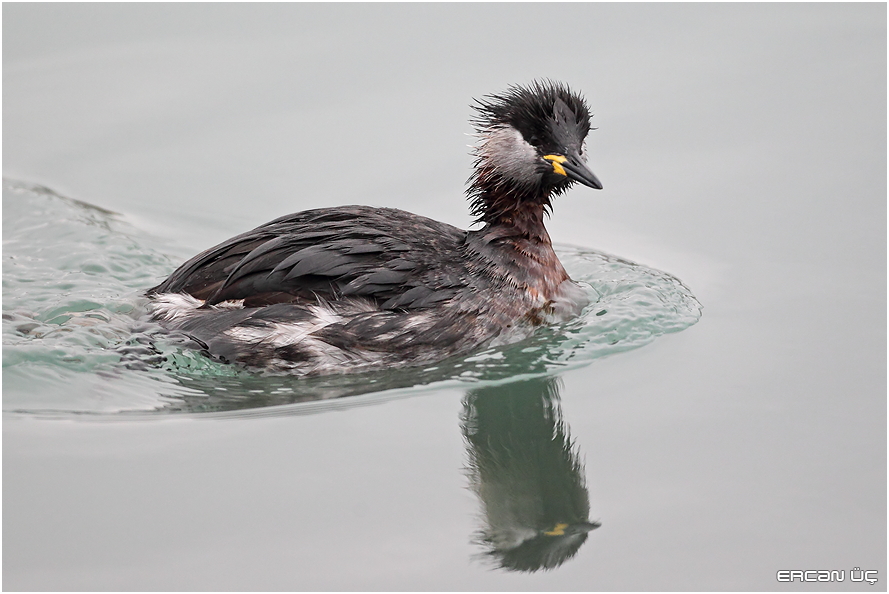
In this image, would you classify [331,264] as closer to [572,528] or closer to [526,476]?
[526,476]

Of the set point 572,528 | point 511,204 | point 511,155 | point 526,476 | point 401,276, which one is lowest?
point 572,528

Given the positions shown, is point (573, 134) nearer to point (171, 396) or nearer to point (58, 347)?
point (171, 396)

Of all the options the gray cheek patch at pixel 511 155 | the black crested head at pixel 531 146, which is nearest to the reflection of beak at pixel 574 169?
the black crested head at pixel 531 146

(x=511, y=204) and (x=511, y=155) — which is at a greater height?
(x=511, y=155)

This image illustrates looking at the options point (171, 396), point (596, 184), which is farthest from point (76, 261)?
point (596, 184)

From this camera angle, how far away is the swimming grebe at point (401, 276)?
7.61m

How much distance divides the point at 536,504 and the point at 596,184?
8.49 feet

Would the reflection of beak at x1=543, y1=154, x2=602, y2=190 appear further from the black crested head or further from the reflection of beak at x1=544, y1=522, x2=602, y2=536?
the reflection of beak at x1=544, y1=522, x2=602, y2=536

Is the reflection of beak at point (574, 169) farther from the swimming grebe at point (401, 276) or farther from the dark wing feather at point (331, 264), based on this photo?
the dark wing feather at point (331, 264)

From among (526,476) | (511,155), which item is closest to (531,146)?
(511,155)

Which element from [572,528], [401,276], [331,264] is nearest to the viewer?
[572,528]

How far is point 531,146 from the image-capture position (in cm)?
798

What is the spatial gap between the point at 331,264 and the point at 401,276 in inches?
19.4

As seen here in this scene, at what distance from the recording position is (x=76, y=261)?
9.45m
